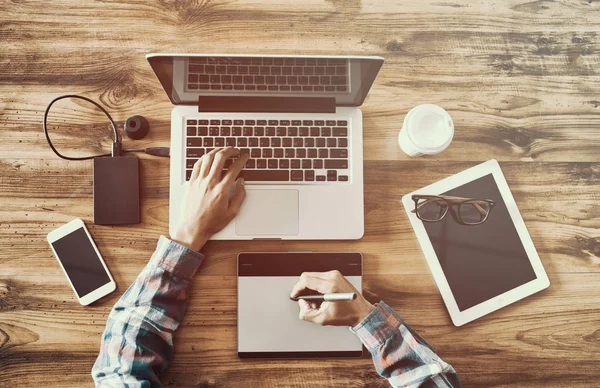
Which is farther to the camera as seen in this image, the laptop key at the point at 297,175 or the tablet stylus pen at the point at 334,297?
the laptop key at the point at 297,175

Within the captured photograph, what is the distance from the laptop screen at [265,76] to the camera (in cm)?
87

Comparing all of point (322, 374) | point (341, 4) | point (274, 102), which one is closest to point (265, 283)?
point (322, 374)

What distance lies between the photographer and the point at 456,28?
110 centimetres

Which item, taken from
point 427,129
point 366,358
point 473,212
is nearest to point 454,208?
point 473,212

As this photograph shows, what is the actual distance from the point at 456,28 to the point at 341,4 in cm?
29

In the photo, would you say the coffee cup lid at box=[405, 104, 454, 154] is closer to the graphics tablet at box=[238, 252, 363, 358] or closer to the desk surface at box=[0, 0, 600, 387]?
the desk surface at box=[0, 0, 600, 387]

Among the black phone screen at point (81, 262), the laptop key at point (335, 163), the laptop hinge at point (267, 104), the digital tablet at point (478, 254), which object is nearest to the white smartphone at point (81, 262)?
the black phone screen at point (81, 262)

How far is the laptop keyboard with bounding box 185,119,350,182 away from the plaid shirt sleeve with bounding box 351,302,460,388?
12.8 inches

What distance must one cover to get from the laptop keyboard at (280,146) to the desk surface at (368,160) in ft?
0.27

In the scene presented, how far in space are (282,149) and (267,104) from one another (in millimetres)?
108

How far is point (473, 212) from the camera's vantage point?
1014 mm

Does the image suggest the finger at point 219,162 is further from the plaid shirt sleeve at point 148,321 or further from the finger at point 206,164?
the plaid shirt sleeve at point 148,321

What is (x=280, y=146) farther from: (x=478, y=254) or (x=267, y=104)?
(x=478, y=254)

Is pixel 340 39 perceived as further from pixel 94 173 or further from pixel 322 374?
pixel 322 374
